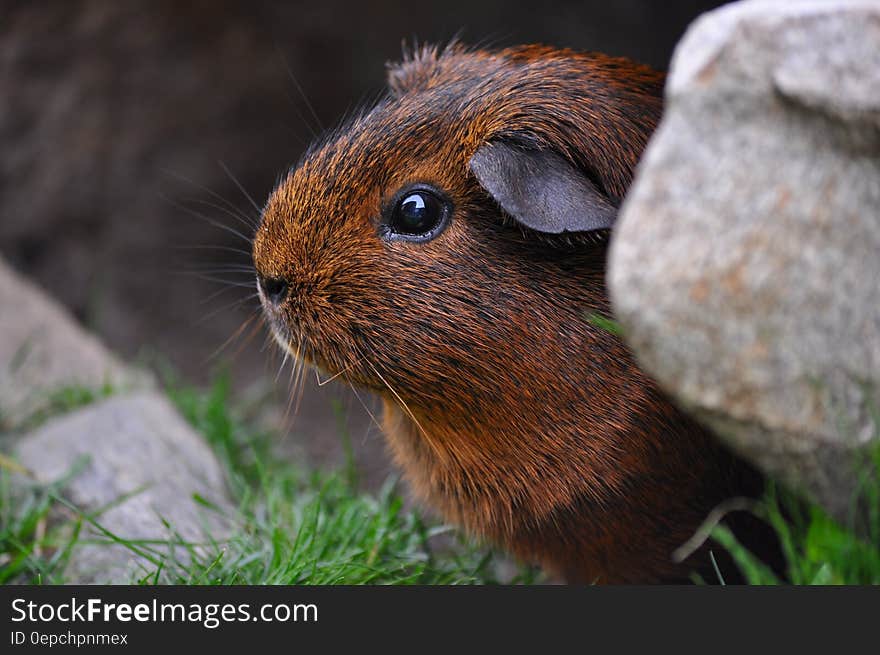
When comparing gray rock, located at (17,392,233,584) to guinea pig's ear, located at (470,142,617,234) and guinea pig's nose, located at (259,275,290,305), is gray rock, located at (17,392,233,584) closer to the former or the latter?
guinea pig's nose, located at (259,275,290,305)

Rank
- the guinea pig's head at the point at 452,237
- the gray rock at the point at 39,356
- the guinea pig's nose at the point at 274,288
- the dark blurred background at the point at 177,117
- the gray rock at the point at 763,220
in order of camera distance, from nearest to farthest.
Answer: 1. the gray rock at the point at 763,220
2. the guinea pig's head at the point at 452,237
3. the guinea pig's nose at the point at 274,288
4. the gray rock at the point at 39,356
5. the dark blurred background at the point at 177,117

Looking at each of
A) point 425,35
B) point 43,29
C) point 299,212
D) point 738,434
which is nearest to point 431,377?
point 299,212

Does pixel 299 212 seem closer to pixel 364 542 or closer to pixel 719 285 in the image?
pixel 364 542

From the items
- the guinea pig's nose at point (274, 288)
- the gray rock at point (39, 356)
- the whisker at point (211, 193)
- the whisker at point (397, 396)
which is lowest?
the gray rock at point (39, 356)

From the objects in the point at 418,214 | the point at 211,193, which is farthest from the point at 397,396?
the point at 211,193

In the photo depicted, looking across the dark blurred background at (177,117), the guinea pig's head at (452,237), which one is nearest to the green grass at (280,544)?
the guinea pig's head at (452,237)

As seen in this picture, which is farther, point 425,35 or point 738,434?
point 425,35

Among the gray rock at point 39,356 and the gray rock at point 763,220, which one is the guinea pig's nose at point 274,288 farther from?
the gray rock at point 39,356

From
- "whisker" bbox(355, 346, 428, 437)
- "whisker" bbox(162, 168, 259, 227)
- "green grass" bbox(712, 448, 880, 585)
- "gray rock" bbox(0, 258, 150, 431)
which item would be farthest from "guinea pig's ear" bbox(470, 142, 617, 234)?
"gray rock" bbox(0, 258, 150, 431)
